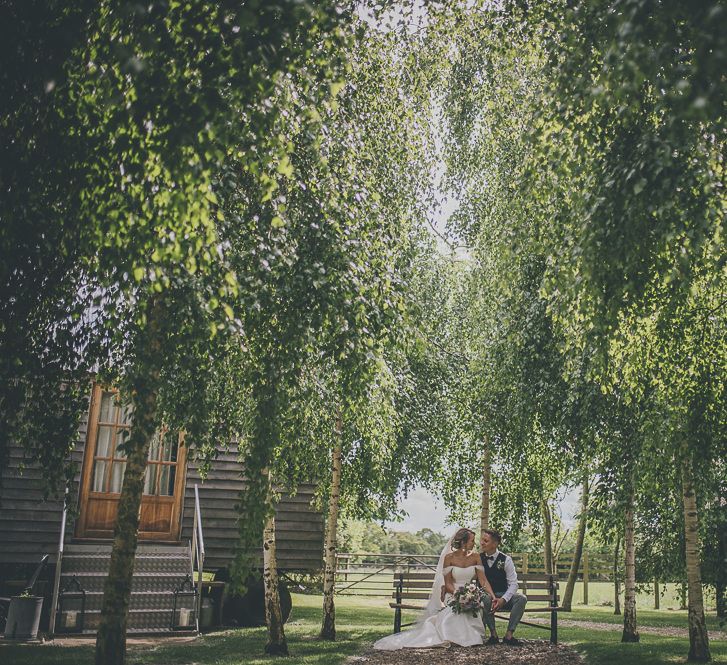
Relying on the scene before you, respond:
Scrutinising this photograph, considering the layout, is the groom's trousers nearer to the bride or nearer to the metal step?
the bride

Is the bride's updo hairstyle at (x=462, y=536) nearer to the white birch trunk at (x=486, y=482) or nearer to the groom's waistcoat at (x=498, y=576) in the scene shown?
the groom's waistcoat at (x=498, y=576)

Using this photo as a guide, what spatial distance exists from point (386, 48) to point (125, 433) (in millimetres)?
4250

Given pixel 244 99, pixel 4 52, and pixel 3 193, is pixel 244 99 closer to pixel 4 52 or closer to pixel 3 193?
pixel 4 52

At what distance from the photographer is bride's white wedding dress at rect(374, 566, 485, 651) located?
7832mm

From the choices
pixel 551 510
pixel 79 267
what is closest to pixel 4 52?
pixel 79 267

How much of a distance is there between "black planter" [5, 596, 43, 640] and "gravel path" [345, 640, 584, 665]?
13.7 feet

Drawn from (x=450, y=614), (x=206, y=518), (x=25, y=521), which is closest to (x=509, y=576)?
(x=450, y=614)

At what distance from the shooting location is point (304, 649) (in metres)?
8.62

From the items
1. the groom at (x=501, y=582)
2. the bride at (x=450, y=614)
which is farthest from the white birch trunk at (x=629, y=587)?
the bride at (x=450, y=614)

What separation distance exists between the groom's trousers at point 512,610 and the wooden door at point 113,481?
5884 mm

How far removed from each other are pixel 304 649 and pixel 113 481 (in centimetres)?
487

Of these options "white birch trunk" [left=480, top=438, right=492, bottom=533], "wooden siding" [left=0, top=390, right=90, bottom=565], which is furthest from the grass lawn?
"wooden siding" [left=0, top=390, right=90, bottom=565]

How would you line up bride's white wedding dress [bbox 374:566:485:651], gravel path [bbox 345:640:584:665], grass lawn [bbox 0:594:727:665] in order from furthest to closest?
1. bride's white wedding dress [bbox 374:566:485:651]
2. grass lawn [bbox 0:594:727:665]
3. gravel path [bbox 345:640:584:665]

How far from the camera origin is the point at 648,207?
3906 mm
